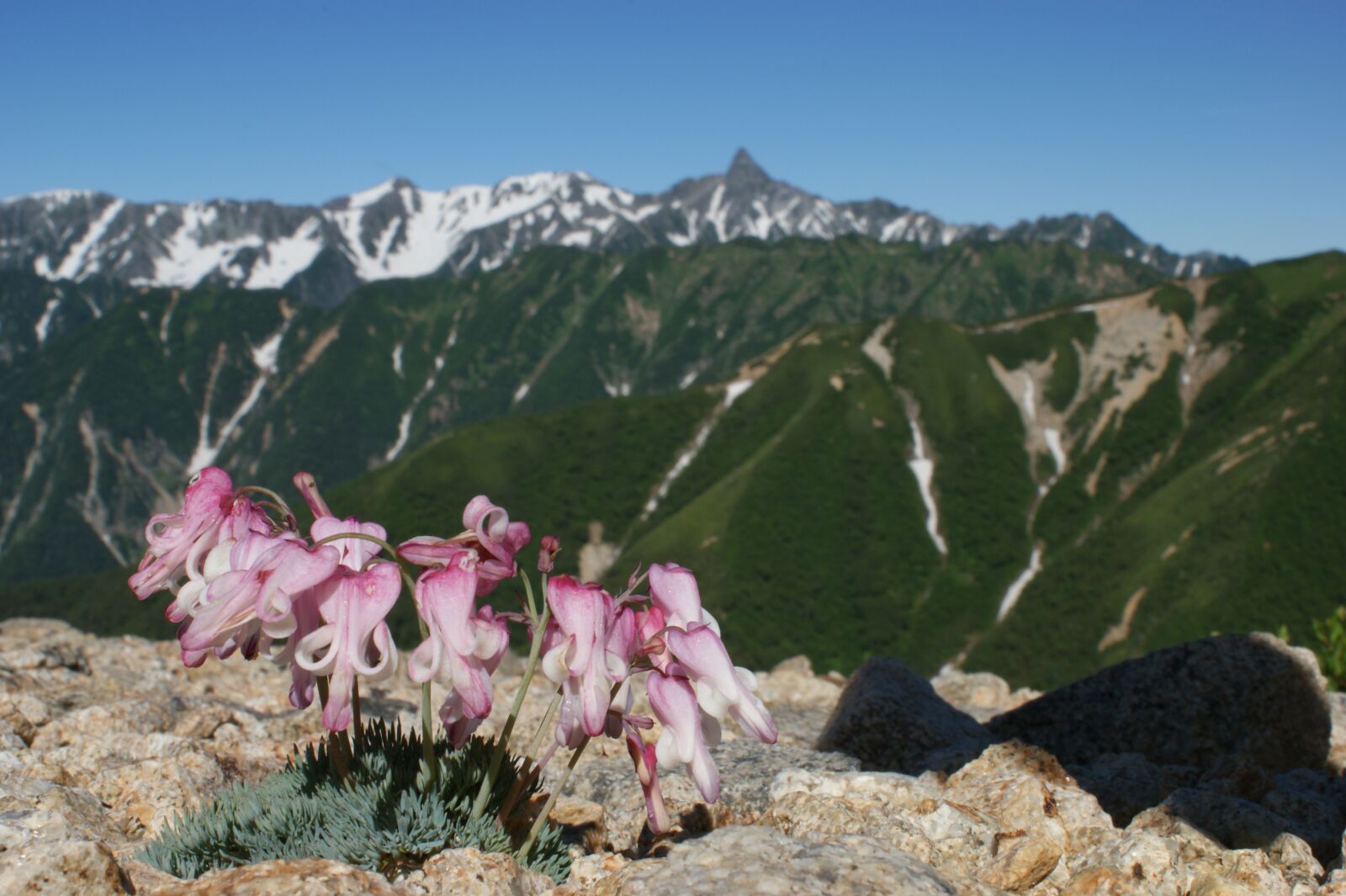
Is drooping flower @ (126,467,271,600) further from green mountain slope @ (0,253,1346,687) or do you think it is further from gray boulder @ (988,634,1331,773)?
green mountain slope @ (0,253,1346,687)

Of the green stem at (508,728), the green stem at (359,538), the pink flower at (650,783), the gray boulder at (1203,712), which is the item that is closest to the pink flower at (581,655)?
the green stem at (508,728)

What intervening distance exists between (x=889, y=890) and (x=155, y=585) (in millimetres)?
4351

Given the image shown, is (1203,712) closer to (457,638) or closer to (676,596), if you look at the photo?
(676,596)

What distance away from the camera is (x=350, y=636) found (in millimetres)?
5305

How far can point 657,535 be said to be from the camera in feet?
567

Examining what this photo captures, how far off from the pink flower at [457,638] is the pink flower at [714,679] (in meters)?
0.97

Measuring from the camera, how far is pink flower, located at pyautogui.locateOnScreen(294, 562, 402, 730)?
5258mm

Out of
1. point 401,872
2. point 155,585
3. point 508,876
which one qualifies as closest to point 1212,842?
point 508,876

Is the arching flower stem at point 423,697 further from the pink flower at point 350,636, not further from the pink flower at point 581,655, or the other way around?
the pink flower at point 581,655

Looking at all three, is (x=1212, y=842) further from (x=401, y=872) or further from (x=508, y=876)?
(x=401, y=872)

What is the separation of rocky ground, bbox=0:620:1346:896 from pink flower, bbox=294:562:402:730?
2.84ft

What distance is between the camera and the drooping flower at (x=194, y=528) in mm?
5961

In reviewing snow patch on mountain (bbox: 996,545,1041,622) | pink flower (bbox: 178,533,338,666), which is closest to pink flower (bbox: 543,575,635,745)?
pink flower (bbox: 178,533,338,666)

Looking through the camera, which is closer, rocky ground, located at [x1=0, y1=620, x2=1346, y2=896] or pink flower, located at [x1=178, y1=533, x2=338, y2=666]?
pink flower, located at [x1=178, y1=533, x2=338, y2=666]
